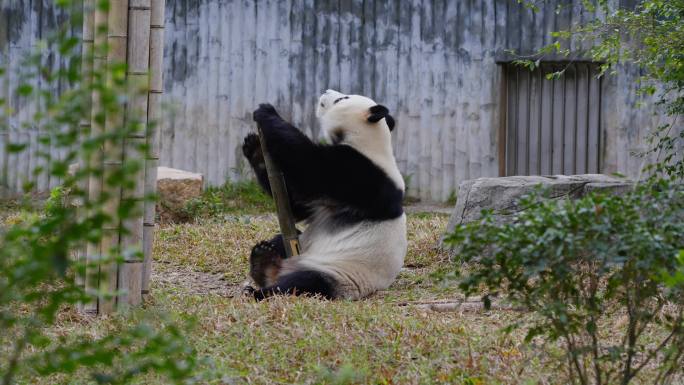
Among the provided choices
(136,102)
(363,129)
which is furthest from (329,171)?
(136,102)

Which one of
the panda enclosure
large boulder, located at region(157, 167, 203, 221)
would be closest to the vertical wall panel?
the panda enclosure

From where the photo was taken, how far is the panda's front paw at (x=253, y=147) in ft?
19.3

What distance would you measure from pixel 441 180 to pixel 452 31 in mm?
1717

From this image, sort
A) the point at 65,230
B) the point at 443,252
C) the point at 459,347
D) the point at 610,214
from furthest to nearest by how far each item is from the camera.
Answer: the point at 443,252 → the point at 459,347 → the point at 610,214 → the point at 65,230

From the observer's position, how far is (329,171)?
5.56m

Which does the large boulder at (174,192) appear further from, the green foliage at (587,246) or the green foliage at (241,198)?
the green foliage at (587,246)

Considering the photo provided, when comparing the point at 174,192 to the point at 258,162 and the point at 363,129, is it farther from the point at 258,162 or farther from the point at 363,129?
the point at 363,129

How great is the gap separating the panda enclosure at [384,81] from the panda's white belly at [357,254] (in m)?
5.15

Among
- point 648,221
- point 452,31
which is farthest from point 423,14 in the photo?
point 648,221

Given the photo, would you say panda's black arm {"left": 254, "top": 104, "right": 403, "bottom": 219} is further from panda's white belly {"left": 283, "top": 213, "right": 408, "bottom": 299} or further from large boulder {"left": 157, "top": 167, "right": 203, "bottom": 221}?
large boulder {"left": 157, "top": 167, "right": 203, "bottom": 221}

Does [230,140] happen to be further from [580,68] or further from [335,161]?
[335,161]

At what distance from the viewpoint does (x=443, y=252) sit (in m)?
7.01

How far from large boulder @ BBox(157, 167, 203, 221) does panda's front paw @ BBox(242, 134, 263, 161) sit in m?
2.70

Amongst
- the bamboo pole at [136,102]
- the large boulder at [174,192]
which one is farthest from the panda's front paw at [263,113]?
the large boulder at [174,192]
